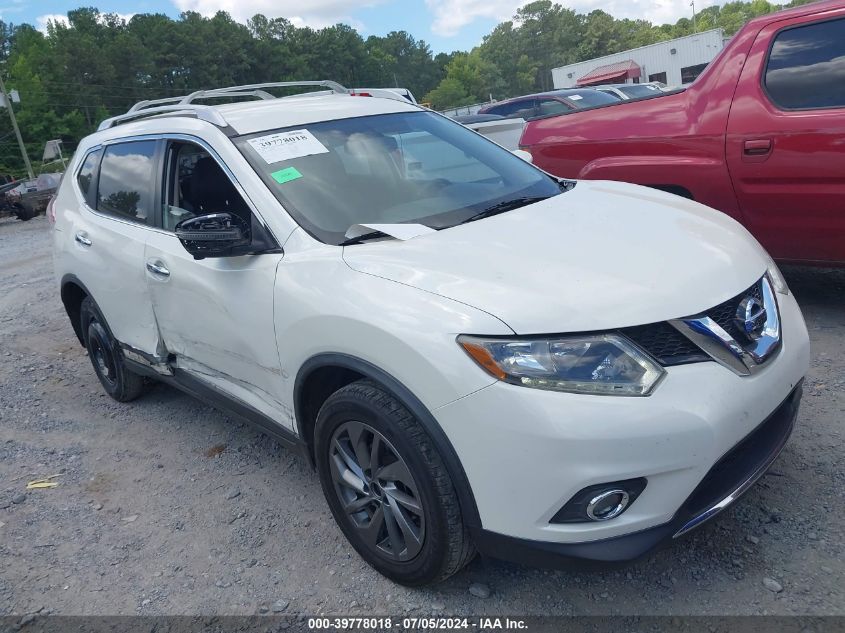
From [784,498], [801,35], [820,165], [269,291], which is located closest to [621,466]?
[784,498]

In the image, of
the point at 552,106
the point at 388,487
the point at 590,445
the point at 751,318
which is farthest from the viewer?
the point at 552,106

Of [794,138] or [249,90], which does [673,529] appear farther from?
[249,90]

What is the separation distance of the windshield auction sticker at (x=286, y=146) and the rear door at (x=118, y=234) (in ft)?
2.96

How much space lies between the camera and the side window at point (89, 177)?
4477 mm

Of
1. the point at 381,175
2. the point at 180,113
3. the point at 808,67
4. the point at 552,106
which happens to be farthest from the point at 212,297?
the point at 552,106

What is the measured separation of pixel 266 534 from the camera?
3115mm

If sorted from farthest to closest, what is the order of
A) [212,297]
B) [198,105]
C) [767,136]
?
[767,136], [198,105], [212,297]

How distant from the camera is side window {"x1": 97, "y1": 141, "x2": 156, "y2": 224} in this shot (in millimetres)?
3805

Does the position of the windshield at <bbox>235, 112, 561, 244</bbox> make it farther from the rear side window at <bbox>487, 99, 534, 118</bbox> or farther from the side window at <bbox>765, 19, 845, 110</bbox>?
the rear side window at <bbox>487, 99, 534, 118</bbox>

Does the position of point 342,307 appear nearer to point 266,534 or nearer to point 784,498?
point 266,534

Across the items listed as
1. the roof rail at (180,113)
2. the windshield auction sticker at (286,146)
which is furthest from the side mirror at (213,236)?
the roof rail at (180,113)

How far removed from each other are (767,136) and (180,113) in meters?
3.36

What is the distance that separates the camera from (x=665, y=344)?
2137mm

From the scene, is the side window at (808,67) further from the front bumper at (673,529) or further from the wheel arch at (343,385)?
the wheel arch at (343,385)
